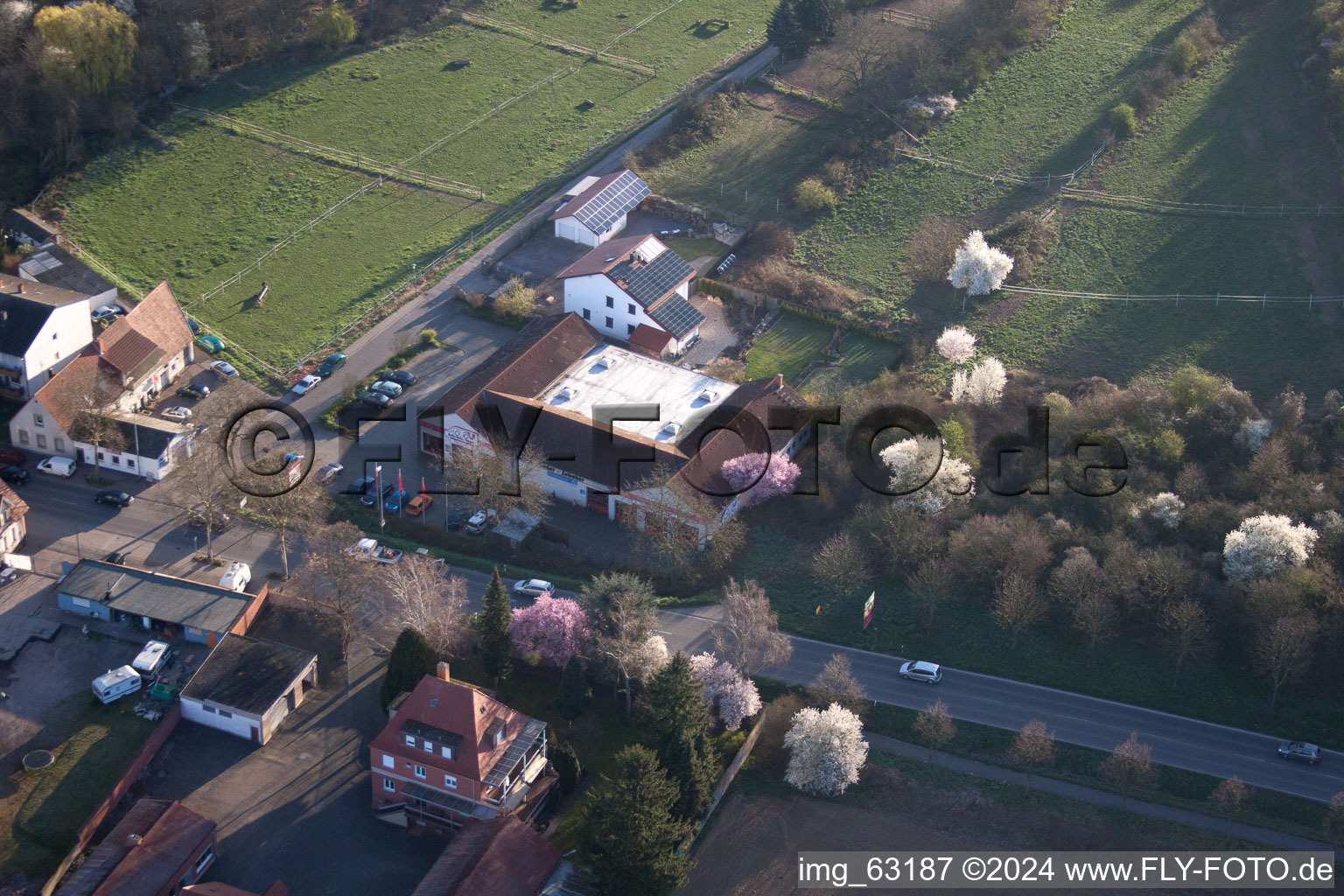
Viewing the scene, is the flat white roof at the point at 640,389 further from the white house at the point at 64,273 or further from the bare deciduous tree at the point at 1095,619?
the white house at the point at 64,273

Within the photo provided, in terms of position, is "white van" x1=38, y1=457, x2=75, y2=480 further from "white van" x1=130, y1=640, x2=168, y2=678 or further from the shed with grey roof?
"white van" x1=130, y1=640, x2=168, y2=678

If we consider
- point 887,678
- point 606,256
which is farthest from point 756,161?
point 887,678

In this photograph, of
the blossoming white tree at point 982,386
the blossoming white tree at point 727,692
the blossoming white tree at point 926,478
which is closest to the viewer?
the blossoming white tree at point 727,692

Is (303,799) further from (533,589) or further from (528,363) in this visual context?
(528,363)

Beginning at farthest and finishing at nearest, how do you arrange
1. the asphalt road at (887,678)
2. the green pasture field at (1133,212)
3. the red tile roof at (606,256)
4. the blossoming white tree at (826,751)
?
the red tile roof at (606,256) < the green pasture field at (1133,212) < the asphalt road at (887,678) < the blossoming white tree at (826,751)

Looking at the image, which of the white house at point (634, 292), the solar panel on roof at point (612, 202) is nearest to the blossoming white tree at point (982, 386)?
the white house at point (634, 292)

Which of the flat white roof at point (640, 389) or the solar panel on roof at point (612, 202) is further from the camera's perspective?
the solar panel on roof at point (612, 202)
